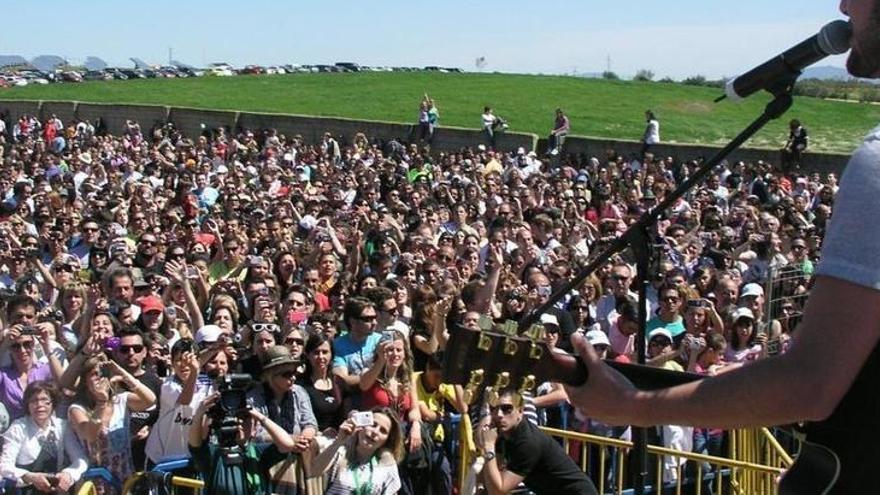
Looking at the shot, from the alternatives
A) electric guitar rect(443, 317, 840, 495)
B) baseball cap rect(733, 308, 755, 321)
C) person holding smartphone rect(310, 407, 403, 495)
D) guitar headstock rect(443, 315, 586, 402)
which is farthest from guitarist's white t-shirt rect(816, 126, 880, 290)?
baseball cap rect(733, 308, 755, 321)

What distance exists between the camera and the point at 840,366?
1.88 metres

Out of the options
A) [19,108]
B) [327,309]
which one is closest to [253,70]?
→ [19,108]

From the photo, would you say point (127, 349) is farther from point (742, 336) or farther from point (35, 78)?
point (35, 78)

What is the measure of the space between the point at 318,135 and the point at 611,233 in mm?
25198

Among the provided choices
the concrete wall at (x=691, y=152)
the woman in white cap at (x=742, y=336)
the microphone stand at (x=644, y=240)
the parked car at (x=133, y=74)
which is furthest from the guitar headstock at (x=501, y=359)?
the parked car at (x=133, y=74)

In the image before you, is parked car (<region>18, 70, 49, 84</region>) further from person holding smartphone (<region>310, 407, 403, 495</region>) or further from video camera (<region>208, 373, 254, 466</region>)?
video camera (<region>208, 373, 254, 466</region>)

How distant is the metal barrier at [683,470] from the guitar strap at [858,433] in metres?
4.56

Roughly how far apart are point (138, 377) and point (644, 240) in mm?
5084

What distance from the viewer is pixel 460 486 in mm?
7480

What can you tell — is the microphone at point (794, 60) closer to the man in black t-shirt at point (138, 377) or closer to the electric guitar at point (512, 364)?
the electric guitar at point (512, 364)

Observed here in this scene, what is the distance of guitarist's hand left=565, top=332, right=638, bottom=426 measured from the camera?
2230mm

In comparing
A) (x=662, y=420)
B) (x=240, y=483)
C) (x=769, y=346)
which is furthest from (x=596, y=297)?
(x=662, y=420)

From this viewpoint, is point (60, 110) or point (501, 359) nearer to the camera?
point (501, 359)

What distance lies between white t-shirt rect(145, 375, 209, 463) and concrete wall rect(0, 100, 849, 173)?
17.0 meters
